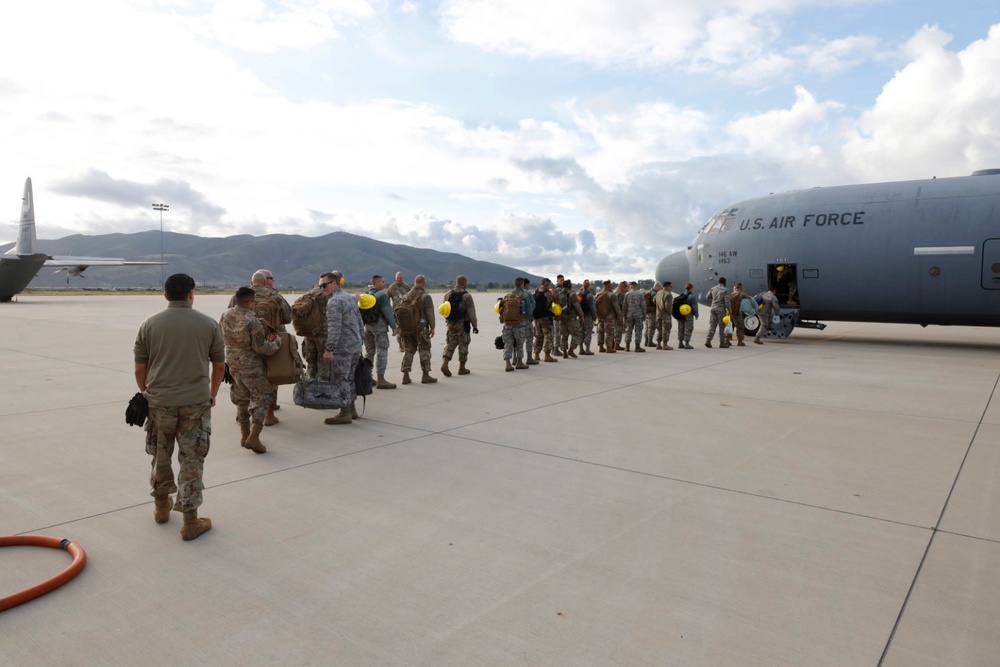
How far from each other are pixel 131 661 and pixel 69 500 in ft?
8.46

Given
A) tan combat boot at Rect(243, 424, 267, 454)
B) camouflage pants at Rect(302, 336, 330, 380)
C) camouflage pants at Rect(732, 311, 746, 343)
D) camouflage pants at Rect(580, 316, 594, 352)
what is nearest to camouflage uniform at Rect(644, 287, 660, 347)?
camouflage pants at Rect(580, 316, 594, 352)

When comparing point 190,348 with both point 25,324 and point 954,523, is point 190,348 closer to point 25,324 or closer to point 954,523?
point 954,523

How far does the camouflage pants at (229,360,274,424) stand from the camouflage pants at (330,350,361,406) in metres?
1.03

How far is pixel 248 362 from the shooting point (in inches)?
246

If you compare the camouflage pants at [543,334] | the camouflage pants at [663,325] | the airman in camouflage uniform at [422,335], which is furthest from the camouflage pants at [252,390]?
the camouflage pants at [663,325]

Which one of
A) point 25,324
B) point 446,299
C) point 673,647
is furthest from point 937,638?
point 25,324

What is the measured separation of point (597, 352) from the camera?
598 inches

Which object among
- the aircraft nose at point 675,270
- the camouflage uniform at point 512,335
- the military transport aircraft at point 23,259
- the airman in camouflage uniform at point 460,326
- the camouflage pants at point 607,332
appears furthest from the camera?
the military transport aircraft at point 23,259

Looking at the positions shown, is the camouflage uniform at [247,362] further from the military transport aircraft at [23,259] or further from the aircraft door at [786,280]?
the military transport aircraft at [23,259]

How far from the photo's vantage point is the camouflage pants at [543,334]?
13.0m

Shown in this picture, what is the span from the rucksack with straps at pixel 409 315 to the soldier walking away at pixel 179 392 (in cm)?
549

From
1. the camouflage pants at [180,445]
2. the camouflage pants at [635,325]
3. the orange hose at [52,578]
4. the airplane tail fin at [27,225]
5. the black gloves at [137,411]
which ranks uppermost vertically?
the airplane tail fin at [27,225]

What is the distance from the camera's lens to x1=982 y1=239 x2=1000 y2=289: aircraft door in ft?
45.0

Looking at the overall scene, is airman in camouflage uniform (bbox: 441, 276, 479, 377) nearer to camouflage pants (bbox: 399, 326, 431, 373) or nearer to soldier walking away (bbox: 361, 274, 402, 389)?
camouflage pants (bbox: 399, 326, 431, 373)
